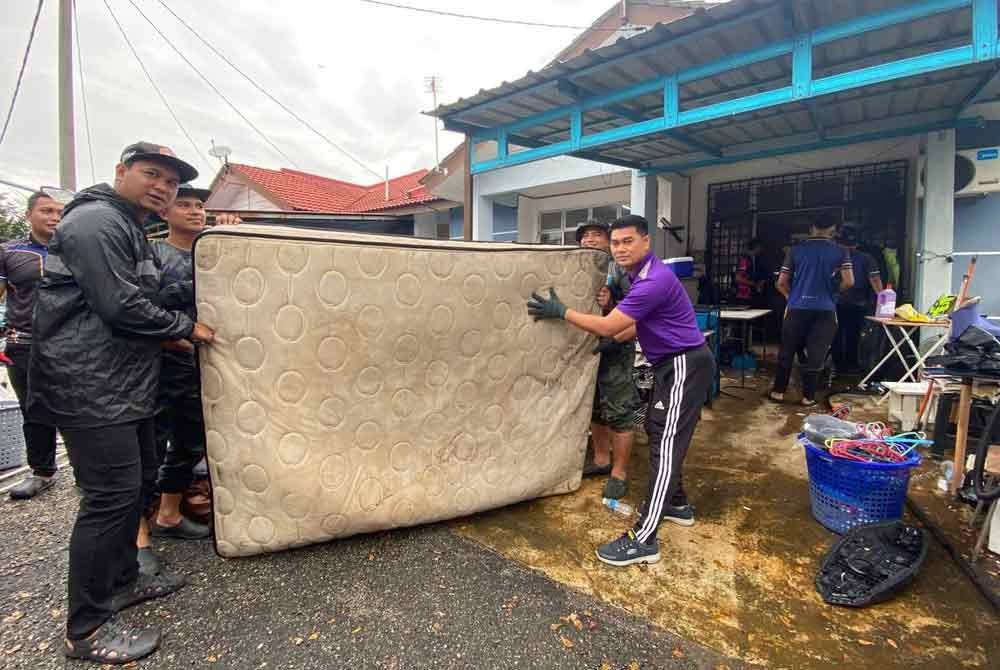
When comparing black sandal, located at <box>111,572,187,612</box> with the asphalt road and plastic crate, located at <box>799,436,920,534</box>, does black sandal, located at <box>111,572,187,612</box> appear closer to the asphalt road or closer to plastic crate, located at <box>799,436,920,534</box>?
the asphalt road

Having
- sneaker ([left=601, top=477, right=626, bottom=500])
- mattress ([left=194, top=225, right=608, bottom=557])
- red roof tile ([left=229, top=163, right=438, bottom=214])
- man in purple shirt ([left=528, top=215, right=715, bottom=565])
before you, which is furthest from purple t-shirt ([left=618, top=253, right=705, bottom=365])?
red roof tile ([left=229, top=163, right=438, bottom=214])

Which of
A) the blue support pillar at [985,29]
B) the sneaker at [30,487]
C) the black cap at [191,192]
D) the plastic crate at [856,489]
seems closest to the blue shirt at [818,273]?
the blue support pillar at [985,29]

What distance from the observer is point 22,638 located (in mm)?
1779

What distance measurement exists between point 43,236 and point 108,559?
2326 mm

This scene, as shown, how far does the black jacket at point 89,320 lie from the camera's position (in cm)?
161

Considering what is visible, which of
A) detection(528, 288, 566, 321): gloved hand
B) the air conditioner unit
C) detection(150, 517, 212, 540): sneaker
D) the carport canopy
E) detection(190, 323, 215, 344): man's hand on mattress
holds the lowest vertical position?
detection(150, 517, 212, 540): sneaker

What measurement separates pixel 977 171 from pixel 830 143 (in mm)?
1290

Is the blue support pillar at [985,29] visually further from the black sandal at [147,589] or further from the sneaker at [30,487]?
the sneaker at [30,487]

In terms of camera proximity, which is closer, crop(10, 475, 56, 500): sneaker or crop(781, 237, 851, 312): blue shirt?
crop(10, 475, 56, 500): sneaker

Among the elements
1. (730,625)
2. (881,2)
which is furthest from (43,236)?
Result: (881,2)

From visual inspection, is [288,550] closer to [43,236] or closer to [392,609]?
[392,609]

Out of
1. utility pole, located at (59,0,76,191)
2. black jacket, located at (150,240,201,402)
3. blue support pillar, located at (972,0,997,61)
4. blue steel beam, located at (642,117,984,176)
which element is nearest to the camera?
black jacket, located at (150,240,201,402)

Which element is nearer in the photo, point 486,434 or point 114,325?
point 114,325

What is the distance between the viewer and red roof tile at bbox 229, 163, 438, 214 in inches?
519
